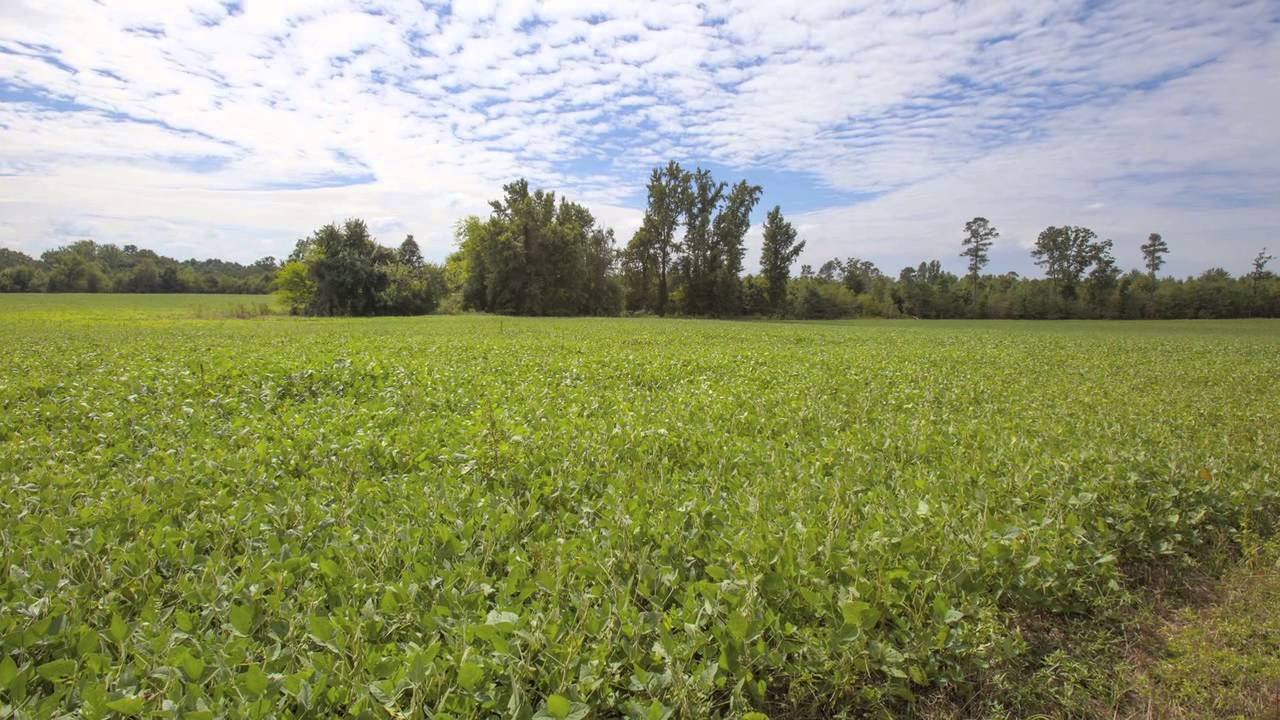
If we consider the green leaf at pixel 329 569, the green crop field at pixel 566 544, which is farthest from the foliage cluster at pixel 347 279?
the green leaf at pixel 329 569

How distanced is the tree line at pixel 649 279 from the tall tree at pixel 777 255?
14cm

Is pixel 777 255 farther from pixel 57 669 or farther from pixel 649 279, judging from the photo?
pixel 57 669

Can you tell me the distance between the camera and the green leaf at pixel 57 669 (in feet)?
7.54

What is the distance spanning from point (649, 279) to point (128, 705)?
2912 inches

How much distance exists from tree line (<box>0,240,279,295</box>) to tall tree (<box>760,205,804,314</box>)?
61604 millimetres

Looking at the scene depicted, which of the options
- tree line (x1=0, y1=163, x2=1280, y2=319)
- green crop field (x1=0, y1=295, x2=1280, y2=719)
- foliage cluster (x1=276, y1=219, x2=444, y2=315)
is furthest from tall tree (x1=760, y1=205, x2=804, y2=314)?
green crop field (x1=0, y1=295, x2=1280, y2=719)

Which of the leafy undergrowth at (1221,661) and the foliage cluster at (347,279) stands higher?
the foliage cluster at (347,279)

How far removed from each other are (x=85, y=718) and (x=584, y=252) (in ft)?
209

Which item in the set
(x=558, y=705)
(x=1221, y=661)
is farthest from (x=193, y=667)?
(x=1221, y=661)

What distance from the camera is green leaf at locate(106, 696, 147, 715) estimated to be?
210 centimetres

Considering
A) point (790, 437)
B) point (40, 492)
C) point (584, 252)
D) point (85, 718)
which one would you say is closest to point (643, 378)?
point (790, 437)

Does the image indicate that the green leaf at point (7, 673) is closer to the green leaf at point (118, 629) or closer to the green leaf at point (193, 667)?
the green leaf at point (118, 629)

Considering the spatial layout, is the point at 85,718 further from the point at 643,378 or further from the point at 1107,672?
the point at 643,378

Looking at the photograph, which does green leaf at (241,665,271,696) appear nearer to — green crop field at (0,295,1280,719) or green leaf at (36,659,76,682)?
green crop field at (0,295,1280,719)
